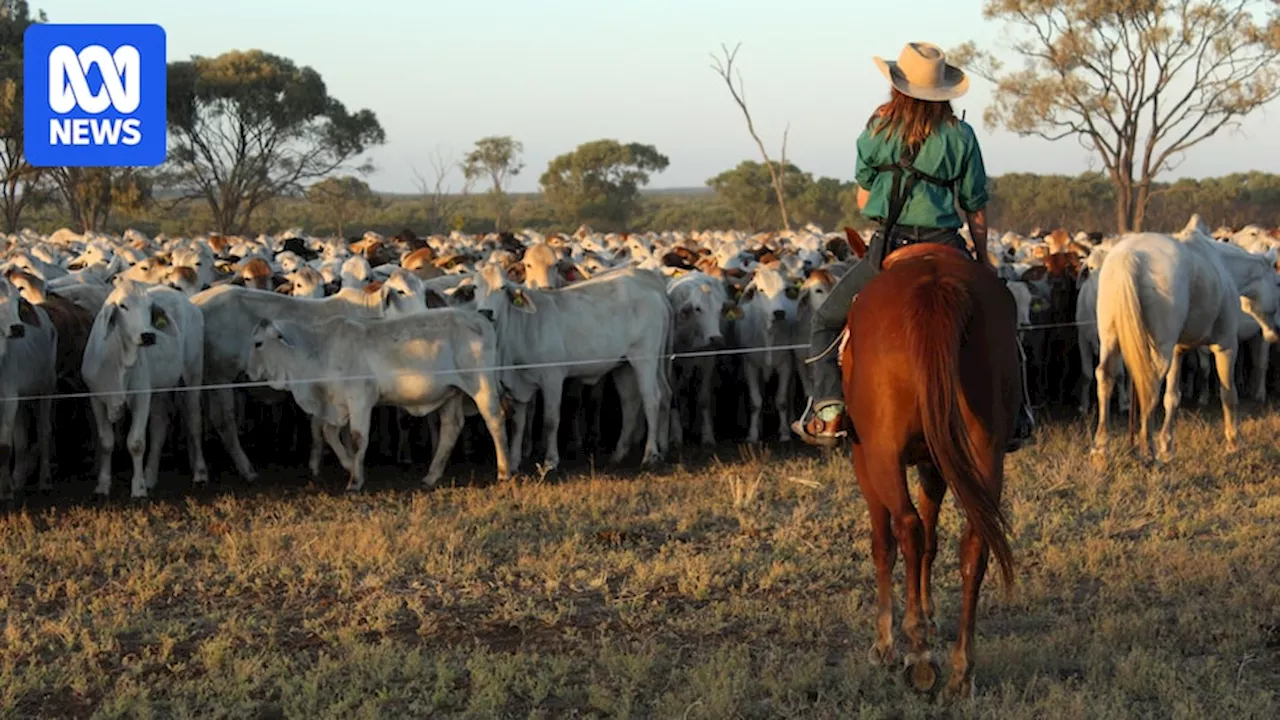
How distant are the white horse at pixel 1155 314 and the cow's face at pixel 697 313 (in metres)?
4.32

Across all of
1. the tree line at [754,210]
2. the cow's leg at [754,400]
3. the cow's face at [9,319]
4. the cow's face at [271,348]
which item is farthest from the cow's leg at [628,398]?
the tree line at [754,210]

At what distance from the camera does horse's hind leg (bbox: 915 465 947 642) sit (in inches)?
242

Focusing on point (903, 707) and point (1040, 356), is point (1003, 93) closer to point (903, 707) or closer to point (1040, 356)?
point (1040, 356)

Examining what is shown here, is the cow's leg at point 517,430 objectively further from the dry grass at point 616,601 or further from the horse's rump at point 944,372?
the horse's rump at point 944,372

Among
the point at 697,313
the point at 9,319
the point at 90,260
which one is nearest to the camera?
the point at 9,319

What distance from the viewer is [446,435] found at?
40.7 feet

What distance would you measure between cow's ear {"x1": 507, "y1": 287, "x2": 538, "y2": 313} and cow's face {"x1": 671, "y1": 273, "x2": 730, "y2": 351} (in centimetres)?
217

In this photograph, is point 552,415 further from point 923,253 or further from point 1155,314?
point 923,253

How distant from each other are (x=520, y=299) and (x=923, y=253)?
24.9 feet

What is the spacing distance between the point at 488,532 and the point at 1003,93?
123ft

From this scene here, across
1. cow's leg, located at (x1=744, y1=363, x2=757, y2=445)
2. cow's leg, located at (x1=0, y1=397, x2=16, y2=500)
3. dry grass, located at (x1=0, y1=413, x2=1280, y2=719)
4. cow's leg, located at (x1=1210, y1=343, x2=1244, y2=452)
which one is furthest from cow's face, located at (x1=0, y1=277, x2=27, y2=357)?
cow's leg, located at (x1=1210, y1=343, x2=1244, y2=452)

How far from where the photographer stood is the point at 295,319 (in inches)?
516

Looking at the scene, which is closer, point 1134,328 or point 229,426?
point 1134,328

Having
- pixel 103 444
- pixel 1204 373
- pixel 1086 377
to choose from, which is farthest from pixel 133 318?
pixel 1204 373
